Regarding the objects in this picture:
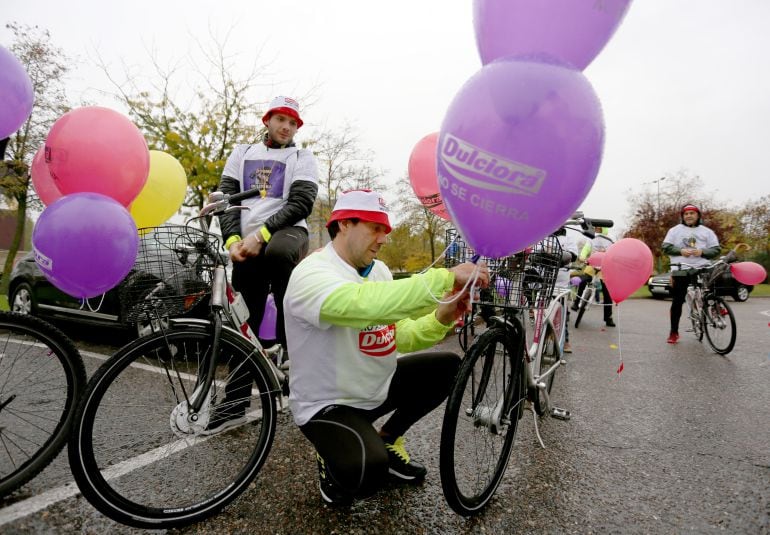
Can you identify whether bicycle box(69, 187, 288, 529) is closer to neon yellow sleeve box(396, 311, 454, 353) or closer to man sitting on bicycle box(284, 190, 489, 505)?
man sitting on bicycle box(284, 190, 489, 505)

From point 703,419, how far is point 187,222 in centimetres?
383

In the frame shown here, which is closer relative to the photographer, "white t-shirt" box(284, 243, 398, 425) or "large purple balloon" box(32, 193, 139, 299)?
"white t-shirt" box(284, 243, 398, 425)

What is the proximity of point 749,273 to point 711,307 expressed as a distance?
760mm

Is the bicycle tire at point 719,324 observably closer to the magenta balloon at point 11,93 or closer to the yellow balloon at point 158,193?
the yellow balloon at point 158,193

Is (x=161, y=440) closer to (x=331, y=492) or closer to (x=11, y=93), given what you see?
(x=331, y=492)

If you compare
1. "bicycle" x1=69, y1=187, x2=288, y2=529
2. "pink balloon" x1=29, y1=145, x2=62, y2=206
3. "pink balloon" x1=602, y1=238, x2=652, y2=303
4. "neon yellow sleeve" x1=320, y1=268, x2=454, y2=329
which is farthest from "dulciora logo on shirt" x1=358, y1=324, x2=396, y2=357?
"pink balloon" x1=602, y1=238, x2=652, y2=303

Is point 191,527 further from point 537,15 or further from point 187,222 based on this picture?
point 537,15

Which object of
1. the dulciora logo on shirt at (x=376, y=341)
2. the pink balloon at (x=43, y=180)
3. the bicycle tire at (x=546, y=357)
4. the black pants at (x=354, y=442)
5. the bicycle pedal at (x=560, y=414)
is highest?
the pink balloon at (x=43, y=180)

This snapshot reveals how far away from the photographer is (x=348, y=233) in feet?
6.29

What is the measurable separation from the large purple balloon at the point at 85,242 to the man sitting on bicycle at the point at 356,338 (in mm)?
901

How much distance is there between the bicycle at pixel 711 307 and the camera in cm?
545

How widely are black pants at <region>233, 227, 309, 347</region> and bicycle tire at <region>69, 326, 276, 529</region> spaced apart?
63 centimetres

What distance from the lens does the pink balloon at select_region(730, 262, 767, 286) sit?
16.5 ft

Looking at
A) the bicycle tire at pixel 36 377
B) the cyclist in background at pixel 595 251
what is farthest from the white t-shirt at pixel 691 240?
the bicycle tire at pixel 36 377
